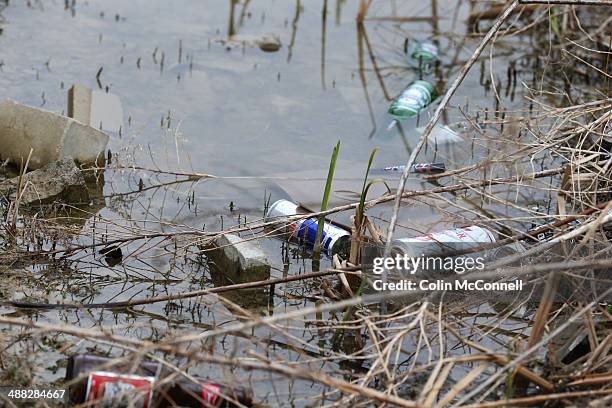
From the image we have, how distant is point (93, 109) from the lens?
5.25 m

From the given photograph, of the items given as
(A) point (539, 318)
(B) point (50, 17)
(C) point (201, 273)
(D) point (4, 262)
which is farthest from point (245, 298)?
Answer: (B) point (50, 17)

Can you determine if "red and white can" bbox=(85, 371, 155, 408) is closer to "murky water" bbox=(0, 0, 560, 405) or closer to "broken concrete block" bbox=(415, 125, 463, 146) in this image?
"murky water" bbox=(0, 0, 560, 405)

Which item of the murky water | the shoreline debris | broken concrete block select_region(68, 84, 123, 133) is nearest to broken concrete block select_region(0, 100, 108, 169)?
the murky water

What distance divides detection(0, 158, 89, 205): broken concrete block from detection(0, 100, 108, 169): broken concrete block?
0.25 metres

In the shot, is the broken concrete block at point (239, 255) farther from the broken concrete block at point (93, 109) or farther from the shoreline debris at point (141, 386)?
the broken concrete block at point (93, 109)

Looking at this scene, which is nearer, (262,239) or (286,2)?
(262,239)

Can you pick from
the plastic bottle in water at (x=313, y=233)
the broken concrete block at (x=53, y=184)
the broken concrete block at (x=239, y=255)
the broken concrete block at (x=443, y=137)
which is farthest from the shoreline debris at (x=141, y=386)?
the broken concrete block at (x=443, y=137)

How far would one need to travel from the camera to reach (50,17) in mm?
6688

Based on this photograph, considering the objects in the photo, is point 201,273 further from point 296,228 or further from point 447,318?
point 447,318

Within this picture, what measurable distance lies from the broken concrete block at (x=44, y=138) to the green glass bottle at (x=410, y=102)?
181 cm

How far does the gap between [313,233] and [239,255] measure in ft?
1.38

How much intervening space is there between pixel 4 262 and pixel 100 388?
3.75ft

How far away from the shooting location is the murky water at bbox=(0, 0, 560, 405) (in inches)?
138

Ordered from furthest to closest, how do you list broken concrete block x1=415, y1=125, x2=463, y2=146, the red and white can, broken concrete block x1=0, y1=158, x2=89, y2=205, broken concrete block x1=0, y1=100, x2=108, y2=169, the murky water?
1. broken concrete block x1=415, y1=125, x2=463, y2=146
2. broken concrete block x1=0, y1=100, x2=108, y2=169
3. broken concrete block x1=0, y1=158, x2=89, y2=205
4. the murky water
5. the red and white can
